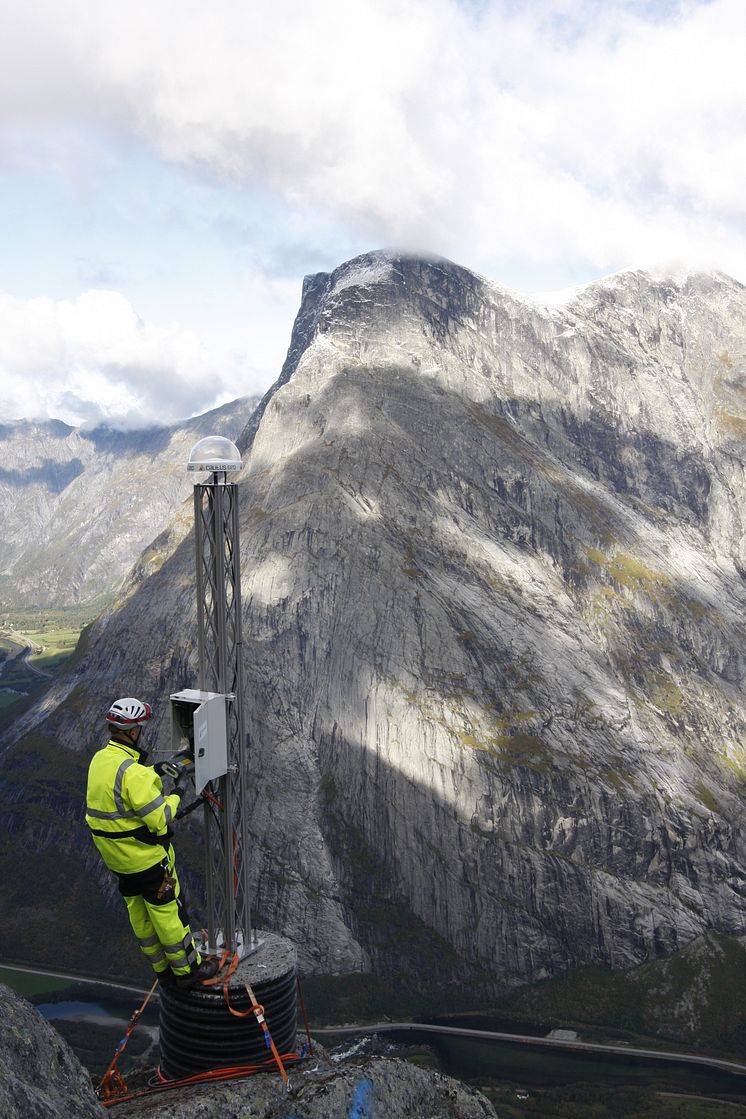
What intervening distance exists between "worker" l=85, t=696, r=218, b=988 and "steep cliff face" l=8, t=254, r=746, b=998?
130 metres

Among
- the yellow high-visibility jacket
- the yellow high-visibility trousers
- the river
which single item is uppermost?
the yellow high-visibility jacket

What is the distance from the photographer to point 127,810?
586 inches

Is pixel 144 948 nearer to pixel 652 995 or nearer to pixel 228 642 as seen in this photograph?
pixel 228 642

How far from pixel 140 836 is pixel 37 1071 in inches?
168

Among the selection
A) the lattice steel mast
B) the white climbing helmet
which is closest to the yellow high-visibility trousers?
the lattice steel mast

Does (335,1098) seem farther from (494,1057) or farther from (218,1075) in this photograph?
(494,1057)

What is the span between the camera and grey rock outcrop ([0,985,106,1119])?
9.86m

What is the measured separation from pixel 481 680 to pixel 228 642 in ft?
465

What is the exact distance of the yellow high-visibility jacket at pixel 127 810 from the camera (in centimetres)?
1475

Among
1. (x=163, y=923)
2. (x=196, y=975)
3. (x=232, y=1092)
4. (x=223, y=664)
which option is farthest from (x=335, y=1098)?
(x=223, y=664)

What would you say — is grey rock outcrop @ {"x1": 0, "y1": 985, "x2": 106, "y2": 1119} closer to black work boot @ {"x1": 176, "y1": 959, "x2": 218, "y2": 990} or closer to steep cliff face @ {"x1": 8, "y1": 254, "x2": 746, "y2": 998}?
black work boot @ {"x1": 176, "y1": 959, "x2": 218, "y2": 990}

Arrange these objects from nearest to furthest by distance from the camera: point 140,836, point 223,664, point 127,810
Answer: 1. point 127,810
2. point 140,836
3. point 223,664

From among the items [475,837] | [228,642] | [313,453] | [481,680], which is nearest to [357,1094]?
[228,642]

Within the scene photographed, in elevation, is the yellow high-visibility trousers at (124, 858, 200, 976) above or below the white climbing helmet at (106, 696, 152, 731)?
below
